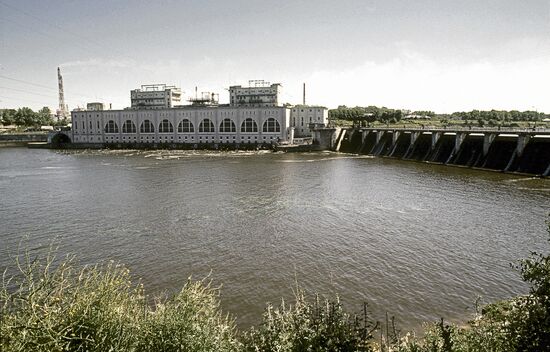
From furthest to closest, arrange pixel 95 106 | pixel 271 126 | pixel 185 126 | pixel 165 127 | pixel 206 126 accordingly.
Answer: pixel 95 106 → pixel 165 127 → pixel 185 126 → pixel 206 126 → pixel 271 126

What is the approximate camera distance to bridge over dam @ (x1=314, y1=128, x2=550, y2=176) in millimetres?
46000

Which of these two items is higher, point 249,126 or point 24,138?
point 249,126

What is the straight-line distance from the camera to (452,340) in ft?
31.0

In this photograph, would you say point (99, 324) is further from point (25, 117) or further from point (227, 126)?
point (25, 117)

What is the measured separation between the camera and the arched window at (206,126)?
3637 inches

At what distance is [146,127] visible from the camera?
97750mm

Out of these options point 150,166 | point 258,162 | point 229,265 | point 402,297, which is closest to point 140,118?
point 150,166

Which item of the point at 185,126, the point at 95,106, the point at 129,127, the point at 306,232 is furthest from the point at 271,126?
the point at 306,232

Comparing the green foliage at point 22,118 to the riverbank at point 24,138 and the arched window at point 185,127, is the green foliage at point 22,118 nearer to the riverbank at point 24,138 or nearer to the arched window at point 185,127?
Result: the riverbank at point 24,138

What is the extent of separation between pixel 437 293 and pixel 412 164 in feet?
147

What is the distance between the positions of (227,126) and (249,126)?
232 inches

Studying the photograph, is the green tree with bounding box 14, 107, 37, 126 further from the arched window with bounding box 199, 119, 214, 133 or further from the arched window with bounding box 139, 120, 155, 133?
the arched window with bounding box 199, 119, 214, 133

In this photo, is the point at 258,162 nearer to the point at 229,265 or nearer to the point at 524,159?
the point at 524,159

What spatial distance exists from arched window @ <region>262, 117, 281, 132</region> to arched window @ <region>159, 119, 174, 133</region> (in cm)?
2572
